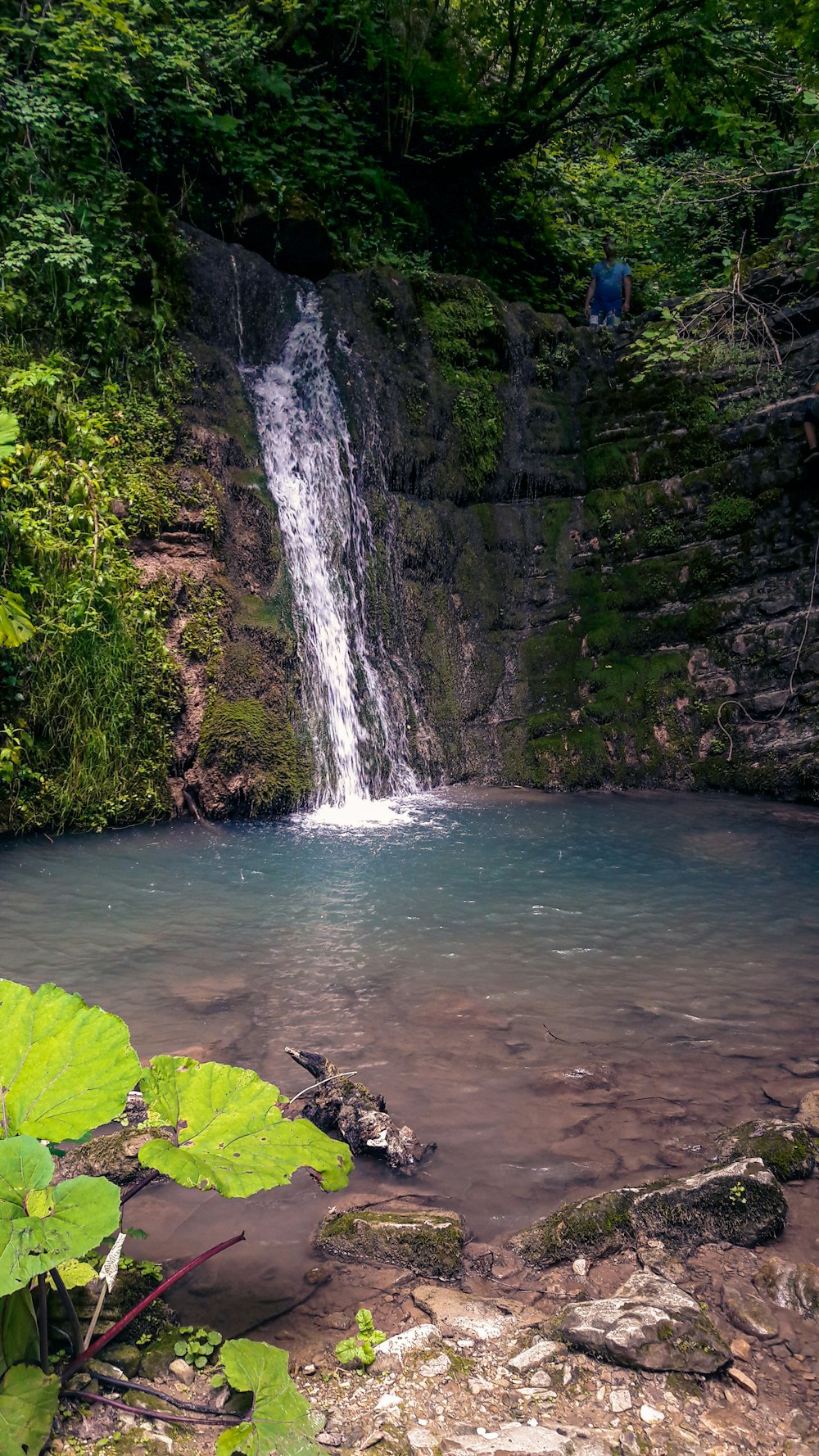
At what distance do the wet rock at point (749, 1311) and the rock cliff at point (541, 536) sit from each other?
5.70 meters

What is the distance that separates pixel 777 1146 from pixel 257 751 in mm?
5297

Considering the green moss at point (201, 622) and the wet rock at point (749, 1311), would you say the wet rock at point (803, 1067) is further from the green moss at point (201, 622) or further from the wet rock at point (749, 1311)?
the green moss at point (201, 622)

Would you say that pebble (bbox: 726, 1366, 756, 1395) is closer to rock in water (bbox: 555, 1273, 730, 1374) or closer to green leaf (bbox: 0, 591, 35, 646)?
rock in water (bbox: 555, 1273, 730, 1374)

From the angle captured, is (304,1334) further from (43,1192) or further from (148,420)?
(148,420)

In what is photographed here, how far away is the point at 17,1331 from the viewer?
164cm

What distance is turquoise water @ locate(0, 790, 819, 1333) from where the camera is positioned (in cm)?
296

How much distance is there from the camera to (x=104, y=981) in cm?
420

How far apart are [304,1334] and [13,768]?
520cm

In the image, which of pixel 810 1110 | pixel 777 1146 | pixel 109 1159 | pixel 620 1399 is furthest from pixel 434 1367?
pixel 810 1110

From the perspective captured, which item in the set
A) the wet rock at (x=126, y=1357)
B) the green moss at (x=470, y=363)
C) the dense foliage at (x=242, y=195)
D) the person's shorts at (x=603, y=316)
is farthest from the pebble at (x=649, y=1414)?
the person's shorts at (x=603, y=316)

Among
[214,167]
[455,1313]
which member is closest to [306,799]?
[455,1313]

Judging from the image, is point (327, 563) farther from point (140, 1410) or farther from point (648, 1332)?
point (140, 1410)

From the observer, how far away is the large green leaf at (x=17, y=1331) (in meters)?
1.61

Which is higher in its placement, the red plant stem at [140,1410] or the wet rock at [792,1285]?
the red plant stem at [140,1410]
